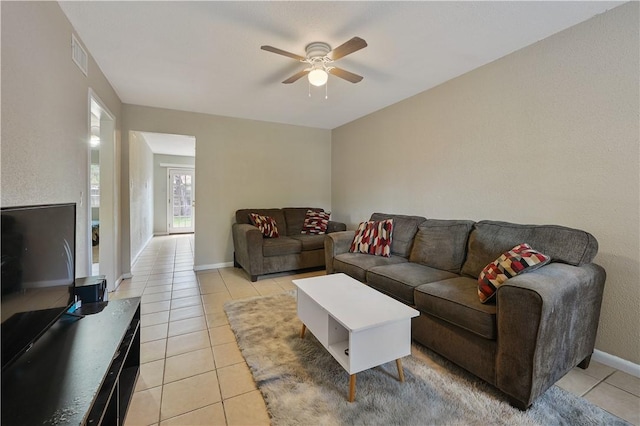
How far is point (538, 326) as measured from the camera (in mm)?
1377

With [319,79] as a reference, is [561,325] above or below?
below

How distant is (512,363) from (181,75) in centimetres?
356

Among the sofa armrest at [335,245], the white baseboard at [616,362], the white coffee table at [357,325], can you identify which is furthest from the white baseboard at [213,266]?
the white baseboard at [616,362]

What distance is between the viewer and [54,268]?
1.29m

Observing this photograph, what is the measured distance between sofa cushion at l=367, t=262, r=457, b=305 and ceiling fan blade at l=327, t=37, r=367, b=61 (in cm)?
174

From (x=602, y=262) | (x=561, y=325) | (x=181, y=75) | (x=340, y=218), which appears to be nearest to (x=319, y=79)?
(x=181, y=75)

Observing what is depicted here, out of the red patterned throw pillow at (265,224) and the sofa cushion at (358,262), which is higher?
the red patterned throw pillow at (265,224)

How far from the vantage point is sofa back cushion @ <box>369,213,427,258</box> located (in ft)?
9.80

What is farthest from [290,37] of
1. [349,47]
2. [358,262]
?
[358,262]

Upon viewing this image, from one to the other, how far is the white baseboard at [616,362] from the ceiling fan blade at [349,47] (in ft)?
8.92

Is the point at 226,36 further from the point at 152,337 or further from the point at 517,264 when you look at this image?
the point at 517,264

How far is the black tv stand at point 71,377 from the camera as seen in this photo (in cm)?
83

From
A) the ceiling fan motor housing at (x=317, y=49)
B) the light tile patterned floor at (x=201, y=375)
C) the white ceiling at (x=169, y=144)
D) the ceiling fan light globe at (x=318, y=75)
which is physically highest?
the white ceiling at (x=169, y=144)

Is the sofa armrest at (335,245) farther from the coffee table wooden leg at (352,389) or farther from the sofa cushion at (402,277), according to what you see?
the coffee table wooden leg at (352,389)
